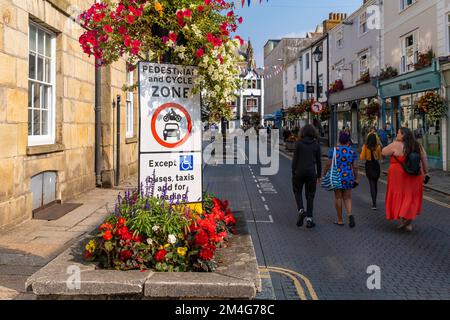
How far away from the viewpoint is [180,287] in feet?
10.3

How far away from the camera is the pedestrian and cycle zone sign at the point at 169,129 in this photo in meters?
4.21

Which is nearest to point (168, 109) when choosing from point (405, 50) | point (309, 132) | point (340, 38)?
point (309, 132)

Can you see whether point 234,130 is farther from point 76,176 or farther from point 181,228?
point 181,228

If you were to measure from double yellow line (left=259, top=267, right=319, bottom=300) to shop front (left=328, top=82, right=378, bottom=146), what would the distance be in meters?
19.4

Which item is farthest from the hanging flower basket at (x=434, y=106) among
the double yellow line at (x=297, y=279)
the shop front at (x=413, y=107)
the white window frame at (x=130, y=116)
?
the double yellow line at (x=297, y=279)

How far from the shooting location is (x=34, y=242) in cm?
665

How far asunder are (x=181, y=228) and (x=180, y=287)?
0.72m

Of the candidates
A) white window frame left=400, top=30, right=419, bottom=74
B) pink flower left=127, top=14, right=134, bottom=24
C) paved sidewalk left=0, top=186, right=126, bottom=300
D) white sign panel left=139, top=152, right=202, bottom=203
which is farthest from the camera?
white window frame left=400, top=30, right=419, bottom=74

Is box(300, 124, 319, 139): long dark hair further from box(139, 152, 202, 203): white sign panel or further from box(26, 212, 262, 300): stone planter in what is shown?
box(26, 212, 262, 300): stone planter

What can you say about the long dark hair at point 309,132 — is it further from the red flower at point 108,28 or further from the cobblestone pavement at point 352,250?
the red flower at point 108,28

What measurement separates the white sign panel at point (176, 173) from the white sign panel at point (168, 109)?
82mm

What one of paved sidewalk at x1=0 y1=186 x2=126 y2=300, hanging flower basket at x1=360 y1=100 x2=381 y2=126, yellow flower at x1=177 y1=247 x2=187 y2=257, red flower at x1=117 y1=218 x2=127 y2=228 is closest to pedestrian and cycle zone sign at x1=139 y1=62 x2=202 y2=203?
red flower at x1=117 y1=218 x2=127 y2=228

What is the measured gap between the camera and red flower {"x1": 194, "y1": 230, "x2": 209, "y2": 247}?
11.6 ft

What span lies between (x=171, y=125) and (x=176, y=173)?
1.56 feet
